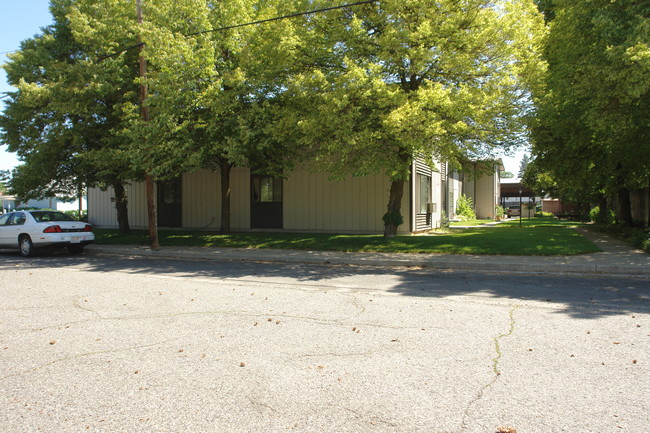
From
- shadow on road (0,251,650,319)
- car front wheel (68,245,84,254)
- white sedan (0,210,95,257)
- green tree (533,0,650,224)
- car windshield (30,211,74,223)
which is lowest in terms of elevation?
shadow on road (0,251,650,319)

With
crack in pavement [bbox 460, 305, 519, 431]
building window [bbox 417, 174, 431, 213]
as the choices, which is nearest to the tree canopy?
building window [bbox 417, 174, 431, 213]

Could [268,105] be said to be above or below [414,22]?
below

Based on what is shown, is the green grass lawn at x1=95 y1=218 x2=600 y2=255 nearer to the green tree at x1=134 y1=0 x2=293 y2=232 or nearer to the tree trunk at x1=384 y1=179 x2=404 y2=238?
the tree trunk at x1=384 y1=179 x2=404 y2=238

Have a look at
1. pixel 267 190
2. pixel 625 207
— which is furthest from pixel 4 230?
pixel 625 207

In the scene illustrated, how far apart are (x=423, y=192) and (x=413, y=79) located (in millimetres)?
8352

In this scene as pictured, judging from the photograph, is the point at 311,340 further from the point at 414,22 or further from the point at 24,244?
the point at 24,244

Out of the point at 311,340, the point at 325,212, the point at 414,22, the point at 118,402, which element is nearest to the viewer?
the point at 118,402

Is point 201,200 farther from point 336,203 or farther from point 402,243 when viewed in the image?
point 402,243

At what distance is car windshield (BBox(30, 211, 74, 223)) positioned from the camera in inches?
607

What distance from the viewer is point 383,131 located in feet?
42.8

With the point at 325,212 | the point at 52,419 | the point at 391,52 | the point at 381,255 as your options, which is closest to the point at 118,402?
the point at 52,419

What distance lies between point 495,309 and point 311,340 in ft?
10.6

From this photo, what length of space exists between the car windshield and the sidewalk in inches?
92.0

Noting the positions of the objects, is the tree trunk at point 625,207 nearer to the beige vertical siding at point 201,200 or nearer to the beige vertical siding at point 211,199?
the beige vertical siding at point 211,199
